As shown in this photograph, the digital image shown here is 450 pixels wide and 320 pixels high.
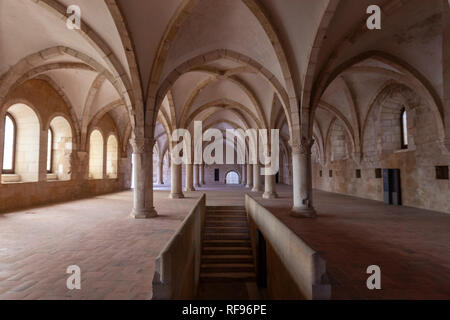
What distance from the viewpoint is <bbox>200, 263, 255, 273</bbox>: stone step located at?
265 inches

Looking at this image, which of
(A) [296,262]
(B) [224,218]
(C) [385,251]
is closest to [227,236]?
(B) [224,218]

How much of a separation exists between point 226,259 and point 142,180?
3472mm

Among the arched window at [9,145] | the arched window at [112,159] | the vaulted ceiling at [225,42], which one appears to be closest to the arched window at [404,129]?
the vaulted ceiling at [225,42]

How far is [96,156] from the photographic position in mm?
15102

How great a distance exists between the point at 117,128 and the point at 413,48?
646 inches

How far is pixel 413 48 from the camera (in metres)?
7.84

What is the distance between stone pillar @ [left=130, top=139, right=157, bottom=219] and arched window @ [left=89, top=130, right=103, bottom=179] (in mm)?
9128

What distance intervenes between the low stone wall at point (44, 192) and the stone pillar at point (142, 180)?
5309 mm

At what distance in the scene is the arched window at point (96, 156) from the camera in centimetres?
1487

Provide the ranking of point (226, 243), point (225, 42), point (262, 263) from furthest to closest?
point (225, 42)
point (226, 243)
point (262, 263)

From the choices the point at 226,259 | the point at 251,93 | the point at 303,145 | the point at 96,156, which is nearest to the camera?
the point at 226,259

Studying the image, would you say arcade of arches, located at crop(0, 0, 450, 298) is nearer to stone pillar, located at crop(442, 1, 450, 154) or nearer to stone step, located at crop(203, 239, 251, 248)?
stone pillar, located at crop(442, 1, 450, 154)

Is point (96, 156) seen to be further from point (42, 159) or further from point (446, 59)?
point (446, 59)

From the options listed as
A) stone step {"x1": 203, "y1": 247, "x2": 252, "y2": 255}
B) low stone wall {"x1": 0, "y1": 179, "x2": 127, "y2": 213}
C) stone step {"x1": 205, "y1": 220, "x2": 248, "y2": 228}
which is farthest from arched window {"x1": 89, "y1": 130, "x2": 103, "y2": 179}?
stone step {"x1": 203, "y1": 247, "x2": 252, "y2": 255}
